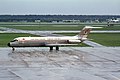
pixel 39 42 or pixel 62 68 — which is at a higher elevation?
pixel 39 42

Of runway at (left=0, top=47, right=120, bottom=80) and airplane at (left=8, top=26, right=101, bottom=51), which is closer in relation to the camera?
runway at (left=0, top=47, right=120, bottom=80)

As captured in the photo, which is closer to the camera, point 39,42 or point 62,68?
point 62,68

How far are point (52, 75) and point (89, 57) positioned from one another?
19950mm

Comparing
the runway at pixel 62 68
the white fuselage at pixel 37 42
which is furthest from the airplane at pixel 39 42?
the runway at pixel 62 68

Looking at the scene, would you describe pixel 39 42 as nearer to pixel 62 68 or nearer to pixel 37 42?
pixel 37 42

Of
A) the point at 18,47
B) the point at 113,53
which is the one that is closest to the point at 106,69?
the point at 113,53

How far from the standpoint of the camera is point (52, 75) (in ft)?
135

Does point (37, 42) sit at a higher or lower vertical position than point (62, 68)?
higher

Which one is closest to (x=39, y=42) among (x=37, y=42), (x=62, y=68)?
(x=37, y=42)

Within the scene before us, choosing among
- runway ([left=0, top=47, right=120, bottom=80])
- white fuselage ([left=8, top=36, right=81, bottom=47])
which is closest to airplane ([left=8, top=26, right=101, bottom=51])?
white fuselage ([left=8, top=36, right=81, bottom=47])

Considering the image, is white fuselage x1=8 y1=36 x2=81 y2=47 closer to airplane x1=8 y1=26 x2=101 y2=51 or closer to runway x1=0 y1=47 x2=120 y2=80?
airplane x1=8 y1=26 x2=101 y2=51

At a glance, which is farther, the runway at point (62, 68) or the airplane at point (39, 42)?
the airplane at point (39, 42)

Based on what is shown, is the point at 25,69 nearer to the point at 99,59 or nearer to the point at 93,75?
the point at 93,75

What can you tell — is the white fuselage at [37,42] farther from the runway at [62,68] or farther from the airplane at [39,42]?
the runway at [62,68]
